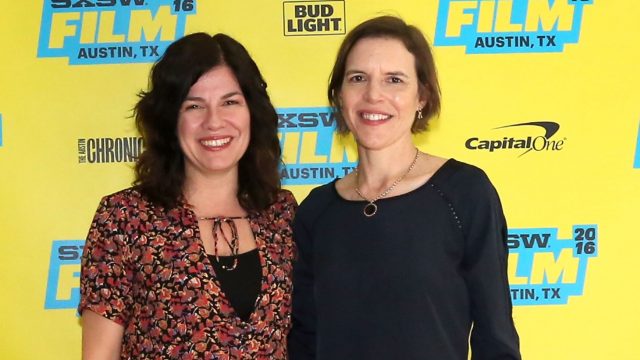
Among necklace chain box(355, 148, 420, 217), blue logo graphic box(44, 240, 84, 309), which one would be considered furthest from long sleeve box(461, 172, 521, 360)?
blue logo graphic box(44, 240, 84, 309)

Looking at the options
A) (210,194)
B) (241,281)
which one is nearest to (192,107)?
(210,194)

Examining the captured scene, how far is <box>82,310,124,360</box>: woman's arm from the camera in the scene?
182 cm

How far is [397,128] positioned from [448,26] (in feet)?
3.77

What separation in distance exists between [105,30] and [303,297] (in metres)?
1.42

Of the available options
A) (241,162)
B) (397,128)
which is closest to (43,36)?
(241,162)

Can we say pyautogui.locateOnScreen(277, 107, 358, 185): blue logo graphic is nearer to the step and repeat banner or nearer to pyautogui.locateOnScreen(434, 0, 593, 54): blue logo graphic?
the step and repeat banner

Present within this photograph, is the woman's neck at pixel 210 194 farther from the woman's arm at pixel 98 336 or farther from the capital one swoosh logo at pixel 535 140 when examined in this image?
the capital one swoosh logo at pixel 535 140

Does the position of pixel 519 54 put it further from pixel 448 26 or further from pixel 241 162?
pixel 241 162

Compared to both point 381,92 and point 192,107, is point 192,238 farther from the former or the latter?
point 381,92

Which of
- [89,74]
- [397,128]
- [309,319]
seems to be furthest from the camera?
[89,74]

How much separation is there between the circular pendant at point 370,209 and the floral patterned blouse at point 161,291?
0.31 m

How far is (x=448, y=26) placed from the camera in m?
2.83

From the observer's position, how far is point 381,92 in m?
1.79

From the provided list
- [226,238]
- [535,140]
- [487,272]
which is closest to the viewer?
[487,272]
